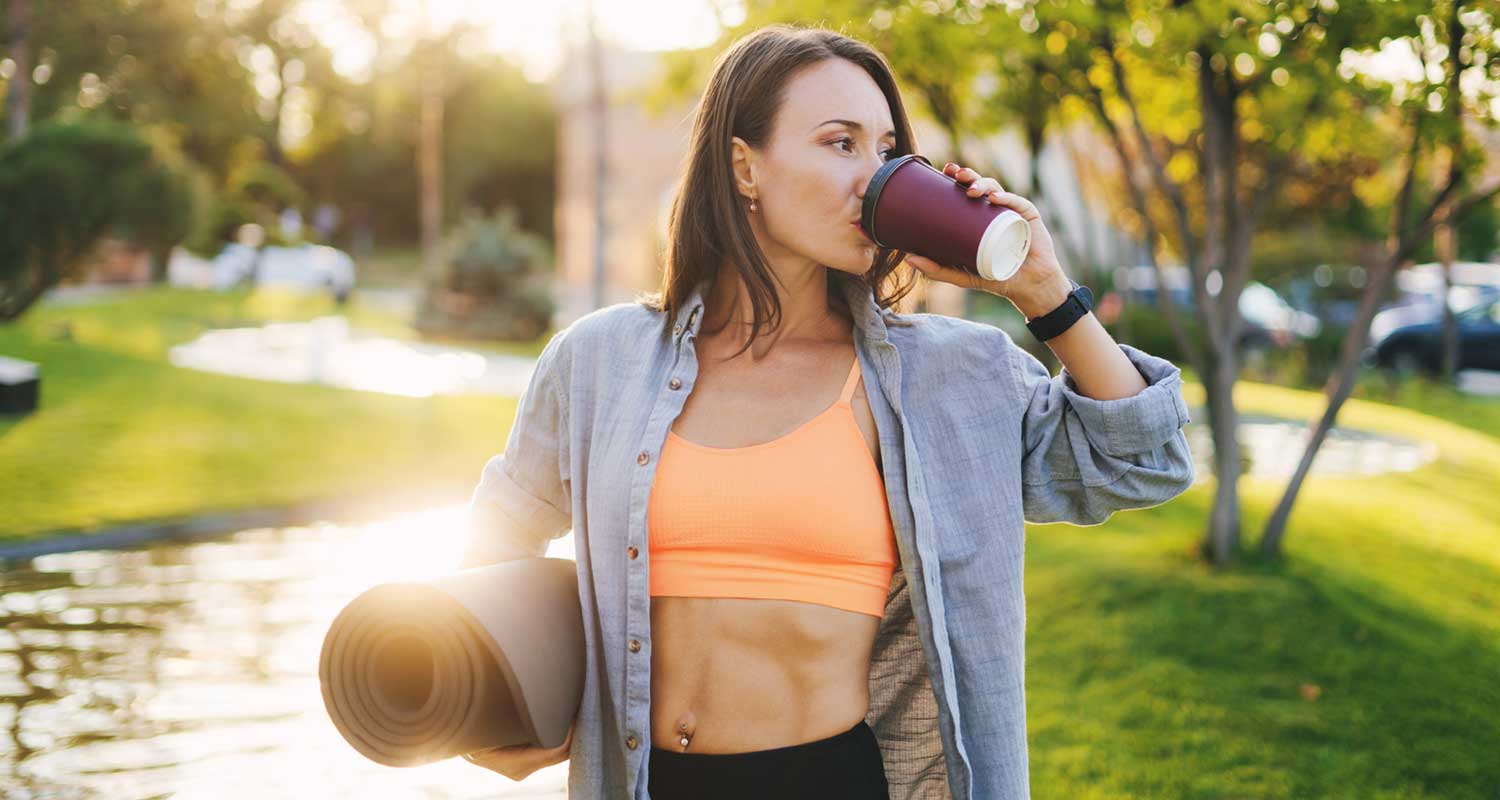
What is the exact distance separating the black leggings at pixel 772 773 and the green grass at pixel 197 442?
23.7 feet

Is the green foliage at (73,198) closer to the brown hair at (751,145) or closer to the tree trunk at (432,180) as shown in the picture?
the tree trunk at (432,180)

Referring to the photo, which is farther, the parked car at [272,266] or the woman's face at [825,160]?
the parked car at [272,266]

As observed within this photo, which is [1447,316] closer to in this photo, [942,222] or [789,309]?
[789,309]

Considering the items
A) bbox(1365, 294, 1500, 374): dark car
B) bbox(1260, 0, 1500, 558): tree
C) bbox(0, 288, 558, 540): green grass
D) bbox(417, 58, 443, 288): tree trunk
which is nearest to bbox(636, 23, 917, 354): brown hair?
bbox(1260, 0, 1500, 558): tree

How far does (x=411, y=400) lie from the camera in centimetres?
1438

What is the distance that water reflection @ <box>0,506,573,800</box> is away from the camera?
473 cm

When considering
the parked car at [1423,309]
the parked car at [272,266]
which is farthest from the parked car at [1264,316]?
the parked car at [272,266]

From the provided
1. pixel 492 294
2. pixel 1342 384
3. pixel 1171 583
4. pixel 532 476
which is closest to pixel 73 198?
pixel 492 294

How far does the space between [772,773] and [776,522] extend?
374 mm

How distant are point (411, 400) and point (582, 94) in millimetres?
27898

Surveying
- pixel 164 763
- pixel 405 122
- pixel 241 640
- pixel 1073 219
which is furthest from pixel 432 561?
pixel 405 122

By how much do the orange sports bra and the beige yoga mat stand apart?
0.25 m

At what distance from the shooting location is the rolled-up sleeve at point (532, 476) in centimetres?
217

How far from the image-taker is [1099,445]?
1.99 metres
